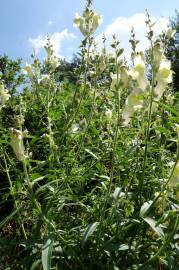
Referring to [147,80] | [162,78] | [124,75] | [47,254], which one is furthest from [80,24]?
[47,254]

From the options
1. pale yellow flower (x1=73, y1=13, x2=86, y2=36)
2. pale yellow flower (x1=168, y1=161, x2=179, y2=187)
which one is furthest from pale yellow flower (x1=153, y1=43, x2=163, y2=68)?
pale yellow flower (x1=73, y1=13, x2=86, y2=36)

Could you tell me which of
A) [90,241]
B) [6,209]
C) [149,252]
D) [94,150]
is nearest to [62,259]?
[90,241]

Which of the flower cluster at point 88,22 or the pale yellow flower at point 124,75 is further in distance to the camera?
the flower cluster at point 88,22

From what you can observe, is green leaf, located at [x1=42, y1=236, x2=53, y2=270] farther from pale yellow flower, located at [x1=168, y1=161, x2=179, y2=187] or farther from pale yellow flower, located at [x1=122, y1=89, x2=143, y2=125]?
pale yellow flower, located at [x1=122, y1=89, x2=143, y2=125]

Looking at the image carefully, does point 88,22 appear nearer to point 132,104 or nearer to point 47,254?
point 132,104

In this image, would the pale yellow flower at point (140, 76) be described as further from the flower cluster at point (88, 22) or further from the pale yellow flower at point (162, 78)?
the flower cluster at point (88, 22)

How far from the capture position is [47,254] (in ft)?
8.29

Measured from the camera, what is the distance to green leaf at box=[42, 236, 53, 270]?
2449 mm

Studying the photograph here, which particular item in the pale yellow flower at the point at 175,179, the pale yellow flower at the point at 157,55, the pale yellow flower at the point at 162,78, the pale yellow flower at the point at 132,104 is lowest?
the pale yellow flower at the point at 175,179

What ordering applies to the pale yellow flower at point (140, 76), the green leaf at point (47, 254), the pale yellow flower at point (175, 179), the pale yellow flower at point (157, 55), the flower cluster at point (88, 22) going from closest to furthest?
the green leaf at point (47, 254) < the pale yellow flower at point (175, 179) < the pale yellow flower at point (157, 55) < the pale yellow flower at point (140, 76) < the flower cluster at point (88, 22)

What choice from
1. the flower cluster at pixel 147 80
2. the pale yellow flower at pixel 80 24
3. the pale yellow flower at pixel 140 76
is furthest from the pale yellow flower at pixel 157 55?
the pale yellow flower at pixel 80 24

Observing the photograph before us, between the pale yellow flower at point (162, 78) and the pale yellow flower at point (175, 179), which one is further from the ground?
the pale yellow flower at point (162, 78)

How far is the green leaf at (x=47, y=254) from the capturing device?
2449mm

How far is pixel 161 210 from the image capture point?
302 cm
